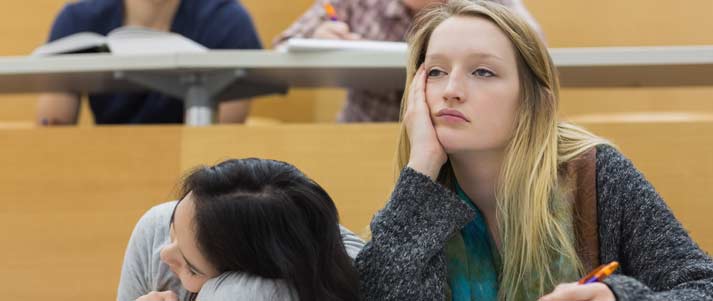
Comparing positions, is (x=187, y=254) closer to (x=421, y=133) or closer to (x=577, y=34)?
(x=421, y=133)

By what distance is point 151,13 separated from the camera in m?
2.25

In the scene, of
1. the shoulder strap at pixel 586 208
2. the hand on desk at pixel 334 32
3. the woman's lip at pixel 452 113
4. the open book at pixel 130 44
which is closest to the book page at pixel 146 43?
the open book at pixel 130 44

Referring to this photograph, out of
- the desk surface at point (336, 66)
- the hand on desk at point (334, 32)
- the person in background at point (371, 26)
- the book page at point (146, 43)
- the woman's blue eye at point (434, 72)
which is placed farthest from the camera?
the person in background at point (371, 26)

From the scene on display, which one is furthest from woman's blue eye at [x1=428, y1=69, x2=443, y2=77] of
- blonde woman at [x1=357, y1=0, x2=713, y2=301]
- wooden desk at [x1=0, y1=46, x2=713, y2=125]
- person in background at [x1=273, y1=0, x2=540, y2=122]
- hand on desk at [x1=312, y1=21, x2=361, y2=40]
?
person in background at [x1=273, y1=0, x2=540, y2=122]

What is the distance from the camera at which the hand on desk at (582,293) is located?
0.96m

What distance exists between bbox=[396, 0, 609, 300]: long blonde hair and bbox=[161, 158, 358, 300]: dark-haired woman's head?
18 centimetres

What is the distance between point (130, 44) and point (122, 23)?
51cm

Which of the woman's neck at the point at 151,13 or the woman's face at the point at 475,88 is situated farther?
Result: the woman's neck at the point at 151,13

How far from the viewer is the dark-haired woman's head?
1007 mm

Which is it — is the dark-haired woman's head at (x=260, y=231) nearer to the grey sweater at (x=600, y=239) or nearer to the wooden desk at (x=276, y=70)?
the grey sweater at (x=600, y=239)

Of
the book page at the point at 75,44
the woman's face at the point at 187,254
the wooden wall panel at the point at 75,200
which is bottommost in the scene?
the wooden wall panel at the point at 75,200

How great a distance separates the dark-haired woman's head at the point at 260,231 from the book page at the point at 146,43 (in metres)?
0.71

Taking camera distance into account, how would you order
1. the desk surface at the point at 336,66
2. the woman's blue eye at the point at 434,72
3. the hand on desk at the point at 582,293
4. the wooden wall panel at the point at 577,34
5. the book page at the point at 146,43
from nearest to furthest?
the hand on desk at the point at 582,293 → the woman's blue eye at the point at 434,72 → the desk surface at the point at 336,66 → the book page at the point at 146,43 → the wooden wall panel at the point at 577,34

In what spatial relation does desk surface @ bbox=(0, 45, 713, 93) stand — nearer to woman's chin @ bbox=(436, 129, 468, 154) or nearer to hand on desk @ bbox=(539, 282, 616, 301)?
woman's chin @ bbox=(436, 129, 468, 154)
